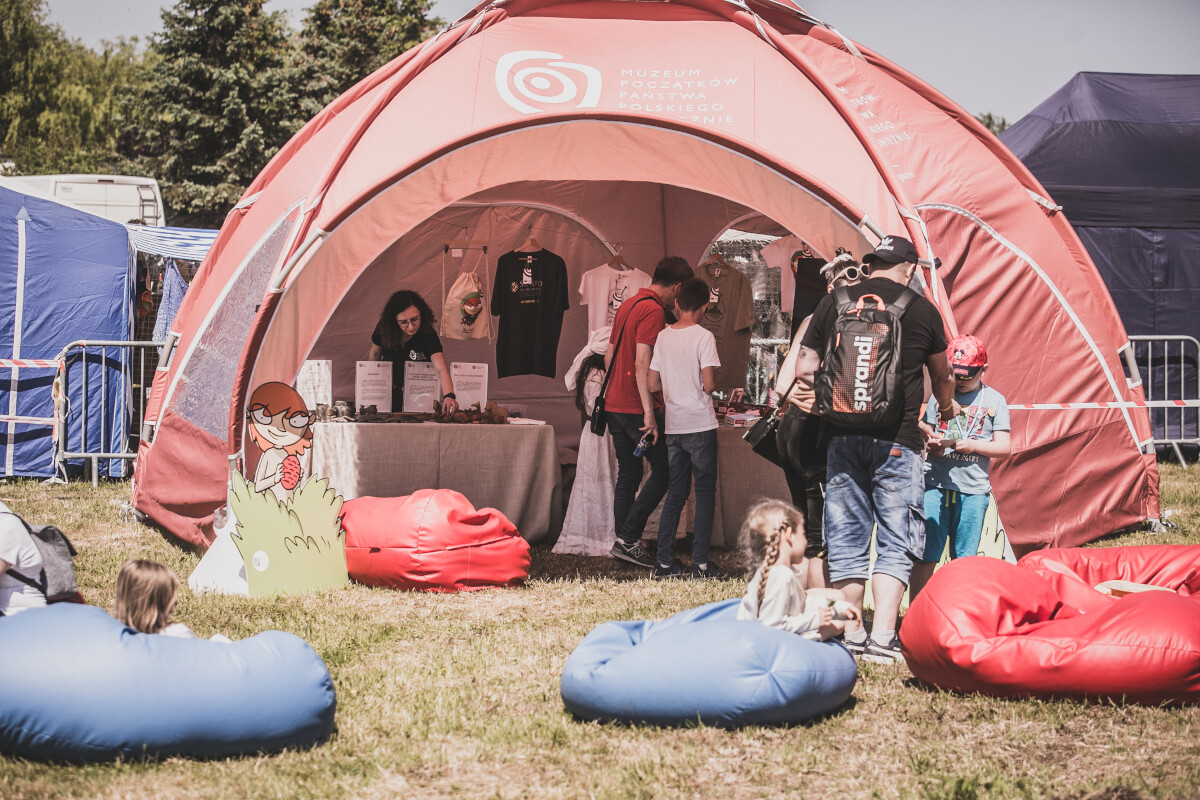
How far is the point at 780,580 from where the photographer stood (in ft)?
12.7

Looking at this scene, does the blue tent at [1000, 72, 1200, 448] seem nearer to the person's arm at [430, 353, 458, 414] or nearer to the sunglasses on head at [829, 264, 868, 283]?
the person's arm at [430, 353, 458, 414]

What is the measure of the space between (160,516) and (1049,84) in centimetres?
1542

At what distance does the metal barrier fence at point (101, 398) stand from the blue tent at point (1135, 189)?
28.5 ft

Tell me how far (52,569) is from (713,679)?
7.46ft

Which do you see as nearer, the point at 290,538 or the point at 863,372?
the point at 863,372

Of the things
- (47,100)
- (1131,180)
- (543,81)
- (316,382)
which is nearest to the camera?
(543,81)

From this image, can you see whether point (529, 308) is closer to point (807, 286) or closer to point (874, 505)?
point (807, 286)

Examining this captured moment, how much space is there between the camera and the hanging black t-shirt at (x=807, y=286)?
337 inches

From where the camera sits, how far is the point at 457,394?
7.95m

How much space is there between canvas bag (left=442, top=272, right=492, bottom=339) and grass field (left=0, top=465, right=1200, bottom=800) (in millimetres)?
4954

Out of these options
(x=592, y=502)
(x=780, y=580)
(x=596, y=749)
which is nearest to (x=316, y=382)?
(x=592, y=502)

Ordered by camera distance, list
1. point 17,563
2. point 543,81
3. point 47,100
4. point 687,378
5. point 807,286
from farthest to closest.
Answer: point 47,100 < point 807,286 < point 687,378 < point 543,81 < point 17,563

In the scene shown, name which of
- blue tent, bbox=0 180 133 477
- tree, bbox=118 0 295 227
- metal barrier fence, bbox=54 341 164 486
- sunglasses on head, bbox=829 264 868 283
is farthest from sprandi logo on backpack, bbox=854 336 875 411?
tree, bbox=118 0 295 227

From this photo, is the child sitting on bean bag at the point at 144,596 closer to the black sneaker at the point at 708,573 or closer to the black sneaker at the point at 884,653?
the black sneaker at the point at 884,653
